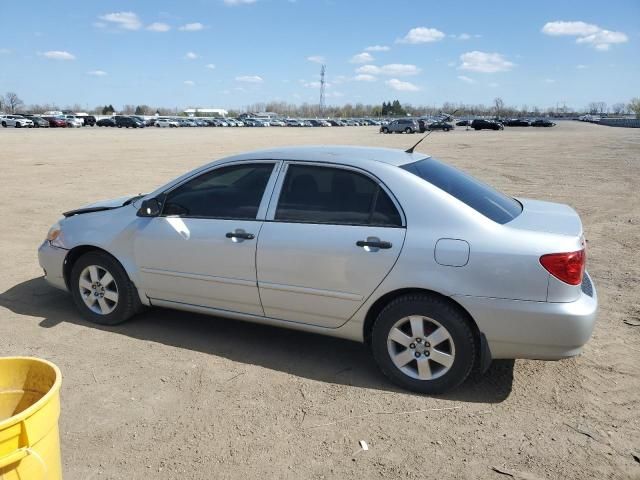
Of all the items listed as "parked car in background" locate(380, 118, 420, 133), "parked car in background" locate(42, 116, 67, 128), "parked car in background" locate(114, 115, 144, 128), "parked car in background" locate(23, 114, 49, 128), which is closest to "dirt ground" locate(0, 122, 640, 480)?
"parked car in background" locate(380, 118, 420, 133)

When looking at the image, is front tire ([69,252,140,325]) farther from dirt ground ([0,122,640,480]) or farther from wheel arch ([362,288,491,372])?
wheel arch ([362,288,491,372])

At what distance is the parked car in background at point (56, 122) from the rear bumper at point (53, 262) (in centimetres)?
7264

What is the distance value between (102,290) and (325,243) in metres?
2.25

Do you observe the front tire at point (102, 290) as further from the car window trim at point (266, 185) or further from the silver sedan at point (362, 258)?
the car window trim at point (266, 185)

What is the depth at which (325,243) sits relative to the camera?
12.3ft

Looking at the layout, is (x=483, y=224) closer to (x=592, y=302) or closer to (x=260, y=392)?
(x=592, y=302)

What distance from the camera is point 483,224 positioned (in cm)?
348

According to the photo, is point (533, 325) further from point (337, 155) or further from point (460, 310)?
point (337, 155)

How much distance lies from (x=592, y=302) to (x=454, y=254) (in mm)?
951

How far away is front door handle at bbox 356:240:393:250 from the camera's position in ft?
11.8

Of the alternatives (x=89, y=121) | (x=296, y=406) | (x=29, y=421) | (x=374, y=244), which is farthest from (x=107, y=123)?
(x=29, y=421)

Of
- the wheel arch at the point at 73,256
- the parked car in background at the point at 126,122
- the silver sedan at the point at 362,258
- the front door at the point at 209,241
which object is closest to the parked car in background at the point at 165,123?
the parked car in background at the point at 126,122

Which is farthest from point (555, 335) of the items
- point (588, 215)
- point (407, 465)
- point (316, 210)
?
point (588, 215)

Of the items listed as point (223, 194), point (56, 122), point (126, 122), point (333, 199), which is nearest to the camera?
point (333, 199)
